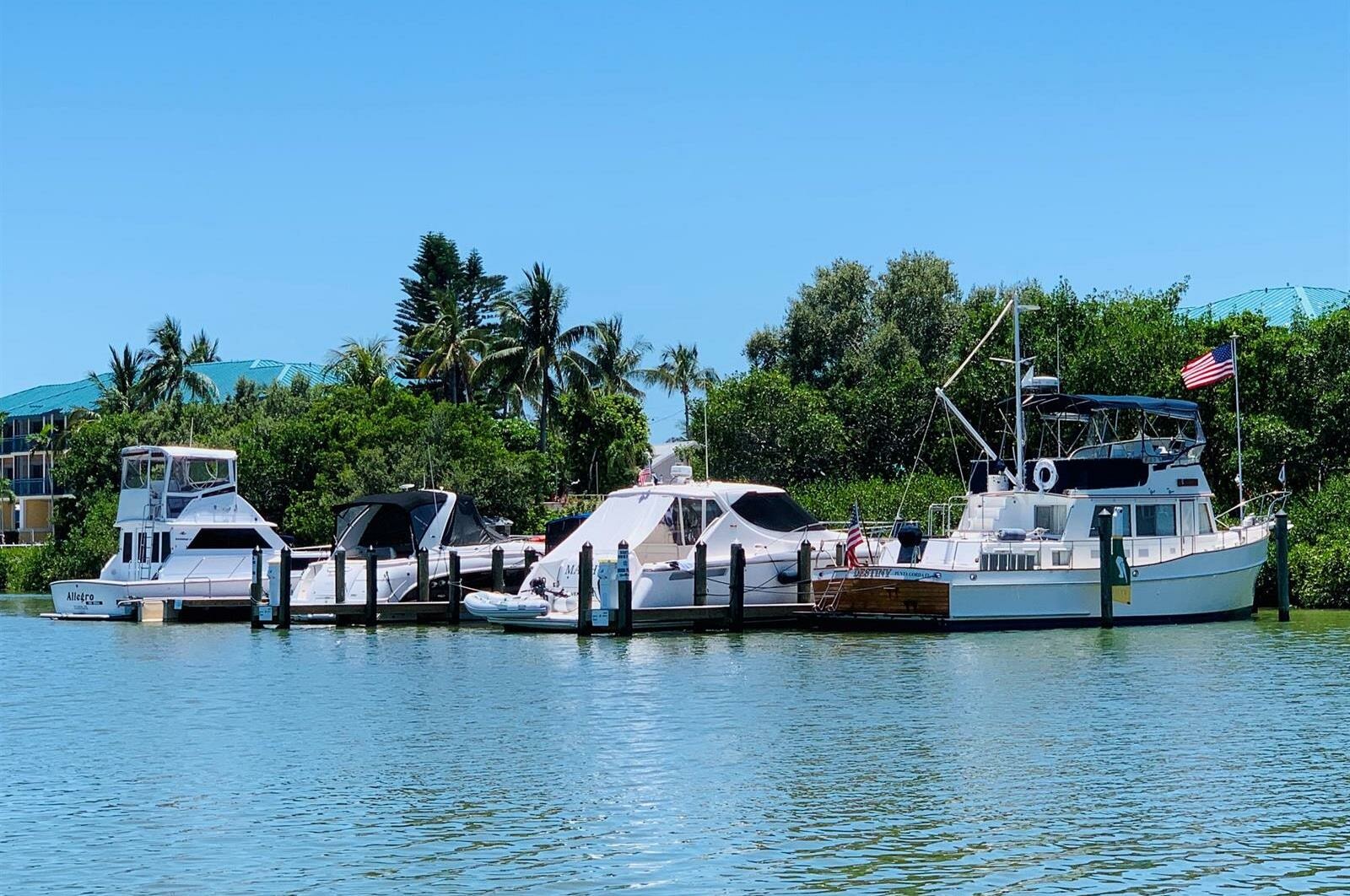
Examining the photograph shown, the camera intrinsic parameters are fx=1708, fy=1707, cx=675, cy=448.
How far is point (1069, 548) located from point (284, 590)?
61.7 ft

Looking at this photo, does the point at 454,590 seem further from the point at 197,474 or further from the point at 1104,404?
the point at 1104,404

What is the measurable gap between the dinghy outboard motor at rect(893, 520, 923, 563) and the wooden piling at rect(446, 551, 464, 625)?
11.2 meters

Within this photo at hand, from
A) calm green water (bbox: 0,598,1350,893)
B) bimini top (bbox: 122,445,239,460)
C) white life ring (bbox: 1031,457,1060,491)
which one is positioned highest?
bimini top (bbox: 122,445,239,460)

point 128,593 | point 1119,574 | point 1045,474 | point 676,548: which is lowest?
point 128,593

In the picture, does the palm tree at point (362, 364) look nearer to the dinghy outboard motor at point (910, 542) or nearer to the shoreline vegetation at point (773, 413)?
the shoreline vegetation at point (773, 413)

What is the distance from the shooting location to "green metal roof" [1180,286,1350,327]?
70438 millimetres

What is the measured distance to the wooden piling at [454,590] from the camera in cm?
4173

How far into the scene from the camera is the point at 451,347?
77.8 metres

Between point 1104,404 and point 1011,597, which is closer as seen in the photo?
point 1011,597

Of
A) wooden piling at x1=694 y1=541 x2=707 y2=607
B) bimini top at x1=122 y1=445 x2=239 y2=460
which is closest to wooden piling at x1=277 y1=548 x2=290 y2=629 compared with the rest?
bimini top at x1=122 y1=445 x2=239 y2=460

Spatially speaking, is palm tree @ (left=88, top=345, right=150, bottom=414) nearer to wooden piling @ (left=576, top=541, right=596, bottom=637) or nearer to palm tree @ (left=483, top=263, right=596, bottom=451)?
palm tree @ (left=483, top=263, right=596, bottom=451)

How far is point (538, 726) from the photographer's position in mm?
23656

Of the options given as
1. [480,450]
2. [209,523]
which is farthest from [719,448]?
[209,523]

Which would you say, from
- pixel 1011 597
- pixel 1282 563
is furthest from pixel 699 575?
pixel 1282 563
